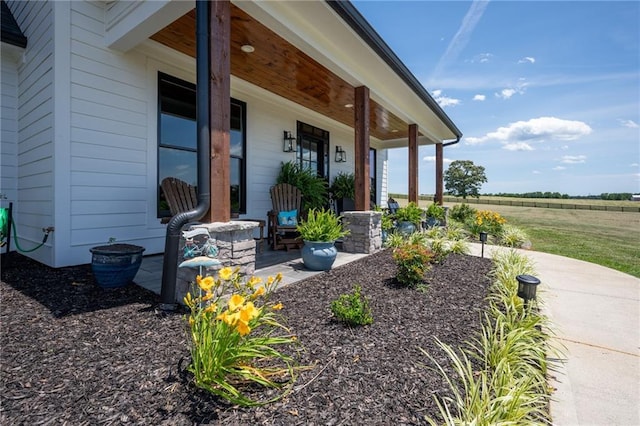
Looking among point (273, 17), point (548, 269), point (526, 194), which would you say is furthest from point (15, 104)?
point (526, 194)

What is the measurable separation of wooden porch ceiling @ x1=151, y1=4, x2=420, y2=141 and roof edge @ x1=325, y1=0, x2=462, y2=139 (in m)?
0.80

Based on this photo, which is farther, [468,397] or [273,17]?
[273,17]

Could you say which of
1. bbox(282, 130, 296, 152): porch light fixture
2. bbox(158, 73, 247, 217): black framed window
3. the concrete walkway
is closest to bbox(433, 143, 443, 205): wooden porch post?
the concrete walkway

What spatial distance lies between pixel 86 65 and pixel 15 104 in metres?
1.63

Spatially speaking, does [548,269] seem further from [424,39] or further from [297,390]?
[424,39]

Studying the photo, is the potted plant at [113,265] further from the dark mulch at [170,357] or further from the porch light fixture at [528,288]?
the porch light fixture at [528,288]

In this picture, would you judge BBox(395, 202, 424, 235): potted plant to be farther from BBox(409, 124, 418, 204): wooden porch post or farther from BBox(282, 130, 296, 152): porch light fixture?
BBox(282, 130, 296, 152): porch light fixture

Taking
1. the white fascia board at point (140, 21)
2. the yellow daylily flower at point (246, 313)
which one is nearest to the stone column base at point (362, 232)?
→ the white fascia board at point (140, 21)

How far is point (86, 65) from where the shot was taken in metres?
3.38

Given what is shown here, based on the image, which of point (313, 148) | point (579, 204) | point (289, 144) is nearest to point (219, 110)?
point (289, 144)

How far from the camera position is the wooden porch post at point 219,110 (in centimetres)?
240

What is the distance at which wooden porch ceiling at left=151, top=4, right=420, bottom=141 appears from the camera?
136 inches

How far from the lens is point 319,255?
3508 millimetres

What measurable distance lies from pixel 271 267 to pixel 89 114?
281cm
